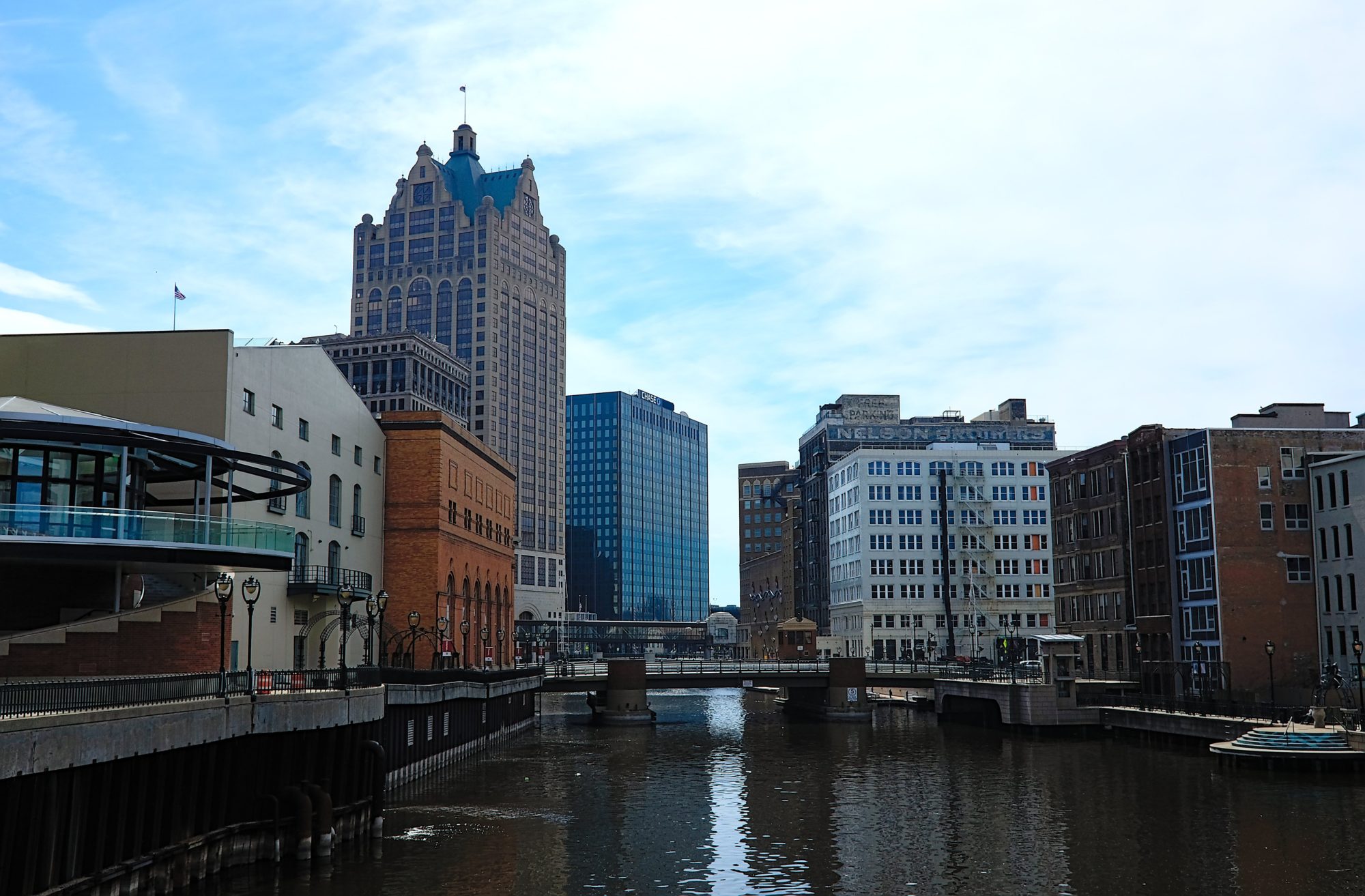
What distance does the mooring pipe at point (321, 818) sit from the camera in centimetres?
3869

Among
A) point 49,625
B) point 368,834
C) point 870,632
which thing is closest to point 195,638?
point 49,625

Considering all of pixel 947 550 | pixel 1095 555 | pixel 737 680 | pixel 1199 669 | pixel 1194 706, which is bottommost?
pixel 1194 706

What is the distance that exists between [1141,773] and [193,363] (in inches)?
1939

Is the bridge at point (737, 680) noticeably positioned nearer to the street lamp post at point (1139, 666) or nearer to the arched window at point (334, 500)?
the street lamp post at point (1139, 666)

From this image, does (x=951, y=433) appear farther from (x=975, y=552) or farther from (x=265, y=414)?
(x=265, y=414)

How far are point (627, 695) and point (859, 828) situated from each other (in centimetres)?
5798

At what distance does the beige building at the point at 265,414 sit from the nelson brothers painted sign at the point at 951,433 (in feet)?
369

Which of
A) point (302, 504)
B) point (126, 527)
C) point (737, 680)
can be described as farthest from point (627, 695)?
point (126, 527)

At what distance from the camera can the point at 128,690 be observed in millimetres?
30734

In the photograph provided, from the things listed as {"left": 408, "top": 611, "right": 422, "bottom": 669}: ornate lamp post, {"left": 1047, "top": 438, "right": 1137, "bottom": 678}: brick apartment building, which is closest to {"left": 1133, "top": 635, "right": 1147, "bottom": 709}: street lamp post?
{"left": 1047, "top": 438, "right": 1137, "bottom": 678}: brick apartment building

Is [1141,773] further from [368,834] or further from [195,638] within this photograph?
[195,638]

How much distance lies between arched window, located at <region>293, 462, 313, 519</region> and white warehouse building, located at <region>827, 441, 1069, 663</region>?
97025 mm

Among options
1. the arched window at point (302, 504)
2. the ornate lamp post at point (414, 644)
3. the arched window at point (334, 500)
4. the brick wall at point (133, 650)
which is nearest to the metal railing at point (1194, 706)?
the ornate lamp post at point (414, 644)

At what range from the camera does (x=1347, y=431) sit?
286ft
